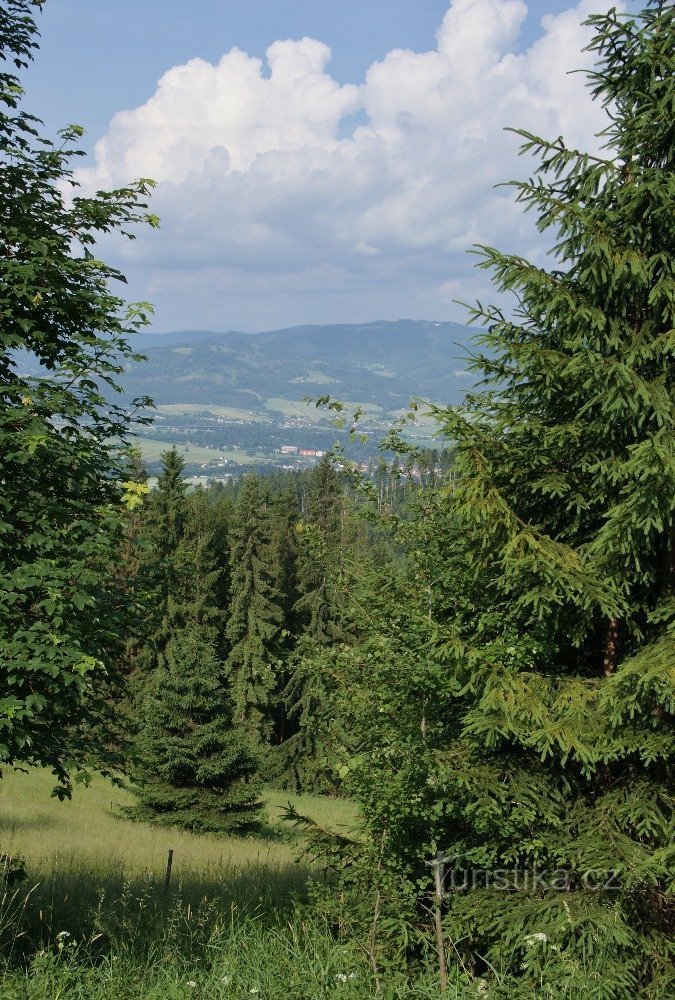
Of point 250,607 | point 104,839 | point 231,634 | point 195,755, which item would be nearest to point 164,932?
point 104,839

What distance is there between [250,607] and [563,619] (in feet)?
112

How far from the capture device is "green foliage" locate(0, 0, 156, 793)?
516 cm

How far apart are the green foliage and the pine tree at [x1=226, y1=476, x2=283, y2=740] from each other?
1263 inches

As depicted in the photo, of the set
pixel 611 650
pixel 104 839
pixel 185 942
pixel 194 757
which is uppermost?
pixel 611 650

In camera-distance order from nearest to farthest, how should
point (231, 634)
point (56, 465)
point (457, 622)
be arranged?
point (56, 465), point (457, 622), point (231, 634)

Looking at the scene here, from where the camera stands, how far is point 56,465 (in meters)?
5.82

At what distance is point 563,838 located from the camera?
6.43 m

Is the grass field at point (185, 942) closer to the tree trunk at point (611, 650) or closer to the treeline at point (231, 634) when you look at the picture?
the treeline at point (231, 634)

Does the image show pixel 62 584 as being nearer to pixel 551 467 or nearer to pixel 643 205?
pixel 551 467

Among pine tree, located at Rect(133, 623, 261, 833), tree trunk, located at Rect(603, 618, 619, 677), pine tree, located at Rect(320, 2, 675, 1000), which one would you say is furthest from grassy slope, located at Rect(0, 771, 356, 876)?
tree trunk, located at Rect(603, 618, 619, 677)

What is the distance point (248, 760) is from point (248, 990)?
1544 centimetres

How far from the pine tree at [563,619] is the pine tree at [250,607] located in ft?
105

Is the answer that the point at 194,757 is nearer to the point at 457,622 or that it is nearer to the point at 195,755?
the point at 195,755

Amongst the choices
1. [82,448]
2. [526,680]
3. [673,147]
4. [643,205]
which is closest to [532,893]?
[526,680]
